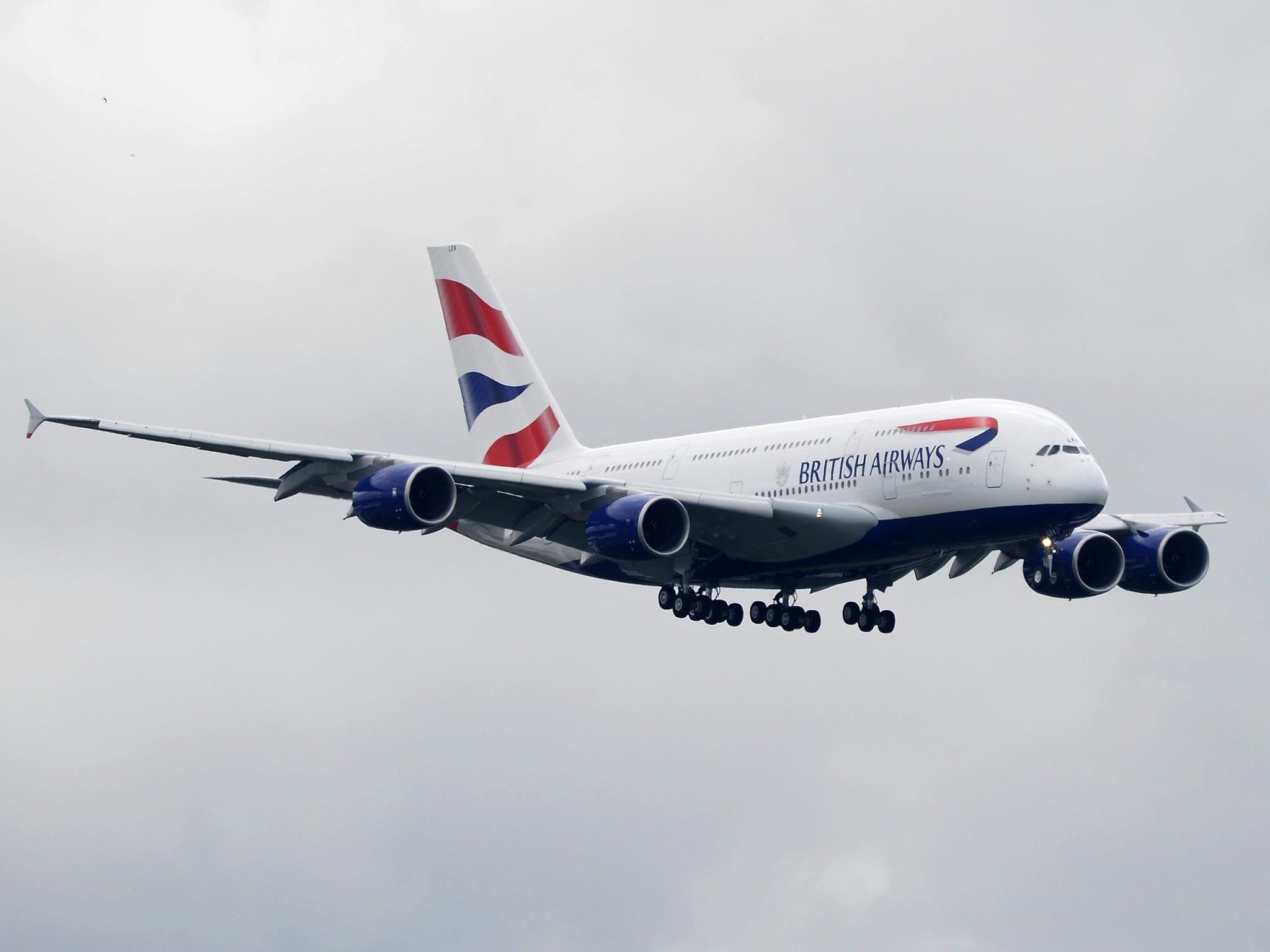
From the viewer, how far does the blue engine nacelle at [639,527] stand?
4762 cm

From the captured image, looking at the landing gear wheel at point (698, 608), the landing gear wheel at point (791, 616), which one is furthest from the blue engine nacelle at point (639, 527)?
the landing gear wheel at point (791, 616)

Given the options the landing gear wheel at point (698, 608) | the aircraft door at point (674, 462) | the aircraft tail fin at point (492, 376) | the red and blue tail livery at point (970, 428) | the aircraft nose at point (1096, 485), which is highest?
the aircraft tail fin at point (492, 376)

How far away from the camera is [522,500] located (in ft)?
165

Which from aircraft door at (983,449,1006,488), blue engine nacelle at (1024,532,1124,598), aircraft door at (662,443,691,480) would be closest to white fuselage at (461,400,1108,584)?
aircraft door at (983,449,1006,488)

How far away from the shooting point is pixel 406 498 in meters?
46.1

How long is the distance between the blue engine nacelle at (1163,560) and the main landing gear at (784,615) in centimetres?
927

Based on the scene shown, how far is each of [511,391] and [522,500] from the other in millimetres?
12908

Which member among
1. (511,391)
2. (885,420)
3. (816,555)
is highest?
(511,391)

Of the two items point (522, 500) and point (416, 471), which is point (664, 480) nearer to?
point (522, 500)

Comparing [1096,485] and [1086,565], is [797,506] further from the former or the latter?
[1086,565]

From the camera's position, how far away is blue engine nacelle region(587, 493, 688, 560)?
156 ft

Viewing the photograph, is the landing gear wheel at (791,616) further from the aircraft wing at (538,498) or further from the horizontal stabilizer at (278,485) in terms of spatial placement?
the horizontal stabilizer at (278,485)

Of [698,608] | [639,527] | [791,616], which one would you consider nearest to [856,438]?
[639,527]

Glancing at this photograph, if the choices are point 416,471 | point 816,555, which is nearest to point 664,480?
point 816,555
